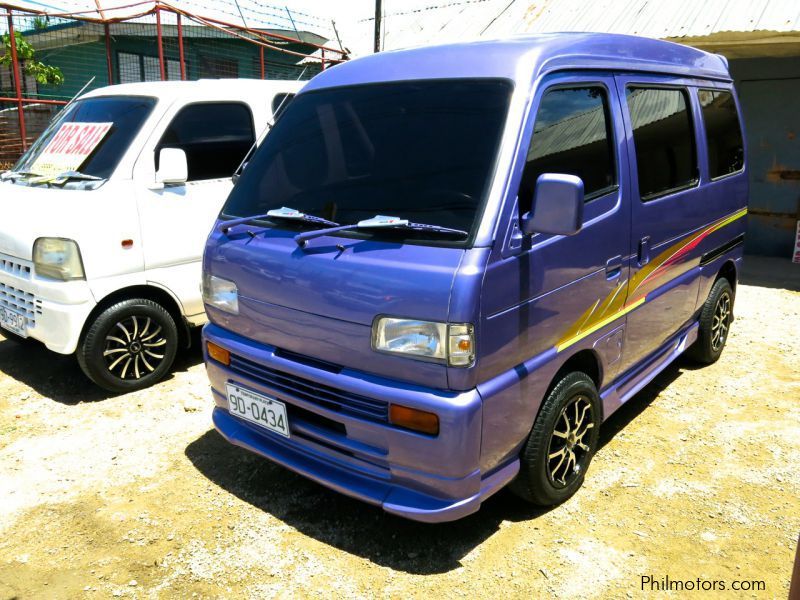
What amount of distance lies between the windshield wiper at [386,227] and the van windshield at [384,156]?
3 centimetres

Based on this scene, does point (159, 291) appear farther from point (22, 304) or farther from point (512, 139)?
point (512, 139)

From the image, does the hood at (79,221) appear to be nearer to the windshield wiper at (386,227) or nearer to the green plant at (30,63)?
the windshield wiper at (386,227)

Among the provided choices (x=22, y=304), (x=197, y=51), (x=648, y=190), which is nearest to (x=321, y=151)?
(x=648, y=190)

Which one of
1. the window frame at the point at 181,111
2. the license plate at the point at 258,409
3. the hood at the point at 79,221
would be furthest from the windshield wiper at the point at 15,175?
the license plate at the point at 258,409

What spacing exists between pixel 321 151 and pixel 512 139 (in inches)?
40.7

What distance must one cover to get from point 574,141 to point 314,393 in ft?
5.48

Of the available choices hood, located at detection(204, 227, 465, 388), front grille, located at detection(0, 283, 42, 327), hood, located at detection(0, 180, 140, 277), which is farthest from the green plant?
hood, located at detection(204, 227, 465, 388)

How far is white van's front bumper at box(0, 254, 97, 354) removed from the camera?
14.2ft

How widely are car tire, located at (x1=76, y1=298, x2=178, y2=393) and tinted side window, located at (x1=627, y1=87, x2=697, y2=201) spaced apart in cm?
334

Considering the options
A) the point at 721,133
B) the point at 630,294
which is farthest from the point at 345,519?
the point at 721,133

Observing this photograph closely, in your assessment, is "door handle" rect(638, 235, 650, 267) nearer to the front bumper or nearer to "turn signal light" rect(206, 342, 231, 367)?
the front bumper

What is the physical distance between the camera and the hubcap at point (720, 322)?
5.16 meters

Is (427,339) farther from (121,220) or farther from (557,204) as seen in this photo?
(121,220)

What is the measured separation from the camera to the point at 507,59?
9.66 feet
